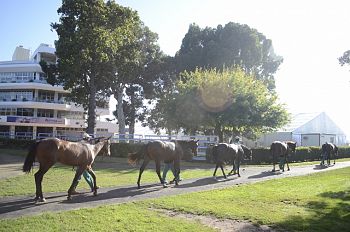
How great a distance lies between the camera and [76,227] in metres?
7.93

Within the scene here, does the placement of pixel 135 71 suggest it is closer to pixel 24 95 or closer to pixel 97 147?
pixel 24 95

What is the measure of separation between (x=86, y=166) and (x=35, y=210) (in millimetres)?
2550

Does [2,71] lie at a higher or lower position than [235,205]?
higher

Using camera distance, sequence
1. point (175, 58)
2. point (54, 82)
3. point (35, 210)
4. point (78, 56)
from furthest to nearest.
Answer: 1. point (175, 58)
2. point (54, 82)
3. point (78, 56)
4. point (35, 210)

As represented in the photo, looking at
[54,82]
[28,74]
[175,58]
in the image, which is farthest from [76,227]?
[28,74]

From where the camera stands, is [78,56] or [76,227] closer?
[76,227]

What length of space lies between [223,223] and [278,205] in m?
3.04

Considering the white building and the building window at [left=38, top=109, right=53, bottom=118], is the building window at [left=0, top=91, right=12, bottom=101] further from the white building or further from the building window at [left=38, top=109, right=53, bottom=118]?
the white building

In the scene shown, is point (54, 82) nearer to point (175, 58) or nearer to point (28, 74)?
point (175, 58)

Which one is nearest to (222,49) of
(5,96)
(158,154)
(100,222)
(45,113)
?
(45,113)

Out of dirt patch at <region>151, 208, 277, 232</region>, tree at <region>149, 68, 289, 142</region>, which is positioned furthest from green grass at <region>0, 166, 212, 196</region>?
tree at <region>149, 68, 289, 142</region>

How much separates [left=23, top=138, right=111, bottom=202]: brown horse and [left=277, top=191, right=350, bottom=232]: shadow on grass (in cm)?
621

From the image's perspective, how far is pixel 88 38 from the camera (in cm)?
3494

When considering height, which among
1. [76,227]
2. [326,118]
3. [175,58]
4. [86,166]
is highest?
[175,58]
